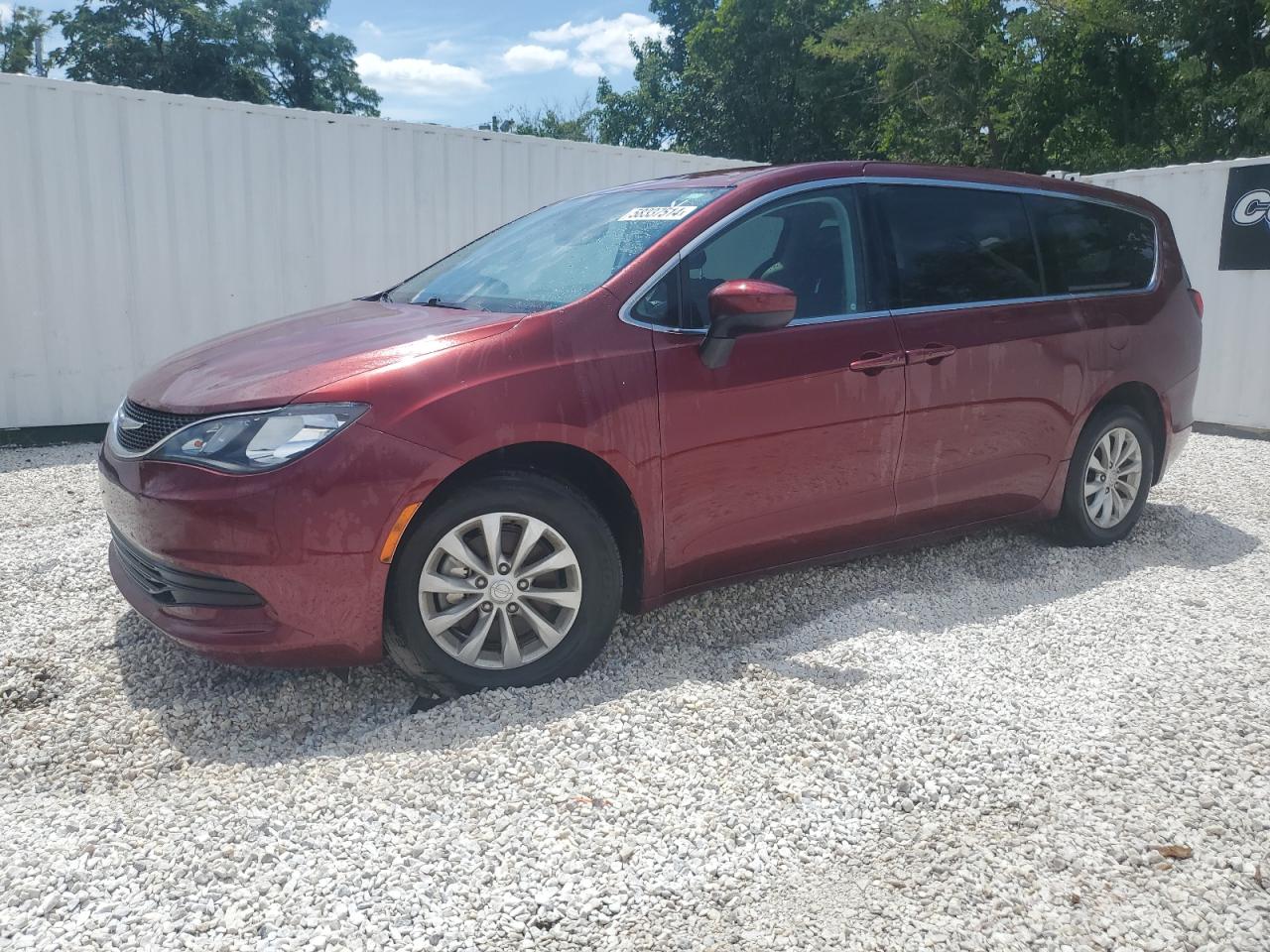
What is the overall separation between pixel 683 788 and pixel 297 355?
180 cm

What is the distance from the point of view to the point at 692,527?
3.55 m

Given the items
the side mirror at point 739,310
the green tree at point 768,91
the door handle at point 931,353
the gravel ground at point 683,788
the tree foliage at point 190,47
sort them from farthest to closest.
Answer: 1. the tree foliage at point 190,47
2. the green tree at point 768,91
3. the door handle at point 931,353
4. the side mirror at point 739,310
5. the gravel ground at point 683,788

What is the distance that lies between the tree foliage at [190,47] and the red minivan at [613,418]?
33.6 meters

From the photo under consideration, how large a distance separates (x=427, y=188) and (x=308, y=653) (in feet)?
21.6

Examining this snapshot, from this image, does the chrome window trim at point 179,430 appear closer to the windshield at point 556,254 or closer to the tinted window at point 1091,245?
the windshield at point 556,254

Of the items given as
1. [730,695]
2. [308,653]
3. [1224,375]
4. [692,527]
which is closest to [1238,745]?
[730,695]

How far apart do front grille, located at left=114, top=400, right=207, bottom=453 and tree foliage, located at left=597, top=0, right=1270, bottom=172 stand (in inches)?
726

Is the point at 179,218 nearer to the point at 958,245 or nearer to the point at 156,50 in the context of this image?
the point at 958,245

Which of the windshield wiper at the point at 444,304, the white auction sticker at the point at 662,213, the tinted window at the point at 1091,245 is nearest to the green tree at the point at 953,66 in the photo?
the tinted window at the point at 1091,245

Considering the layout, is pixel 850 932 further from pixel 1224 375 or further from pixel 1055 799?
pixel 1224 375

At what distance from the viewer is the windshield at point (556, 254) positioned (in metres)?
3.61

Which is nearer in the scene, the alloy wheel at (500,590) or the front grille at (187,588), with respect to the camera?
the front grille at (187,588)

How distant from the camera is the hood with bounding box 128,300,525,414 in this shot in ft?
9.89

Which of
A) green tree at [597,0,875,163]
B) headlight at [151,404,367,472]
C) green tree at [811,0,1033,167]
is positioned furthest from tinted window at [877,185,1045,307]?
green tree at [597,0,875,163]
